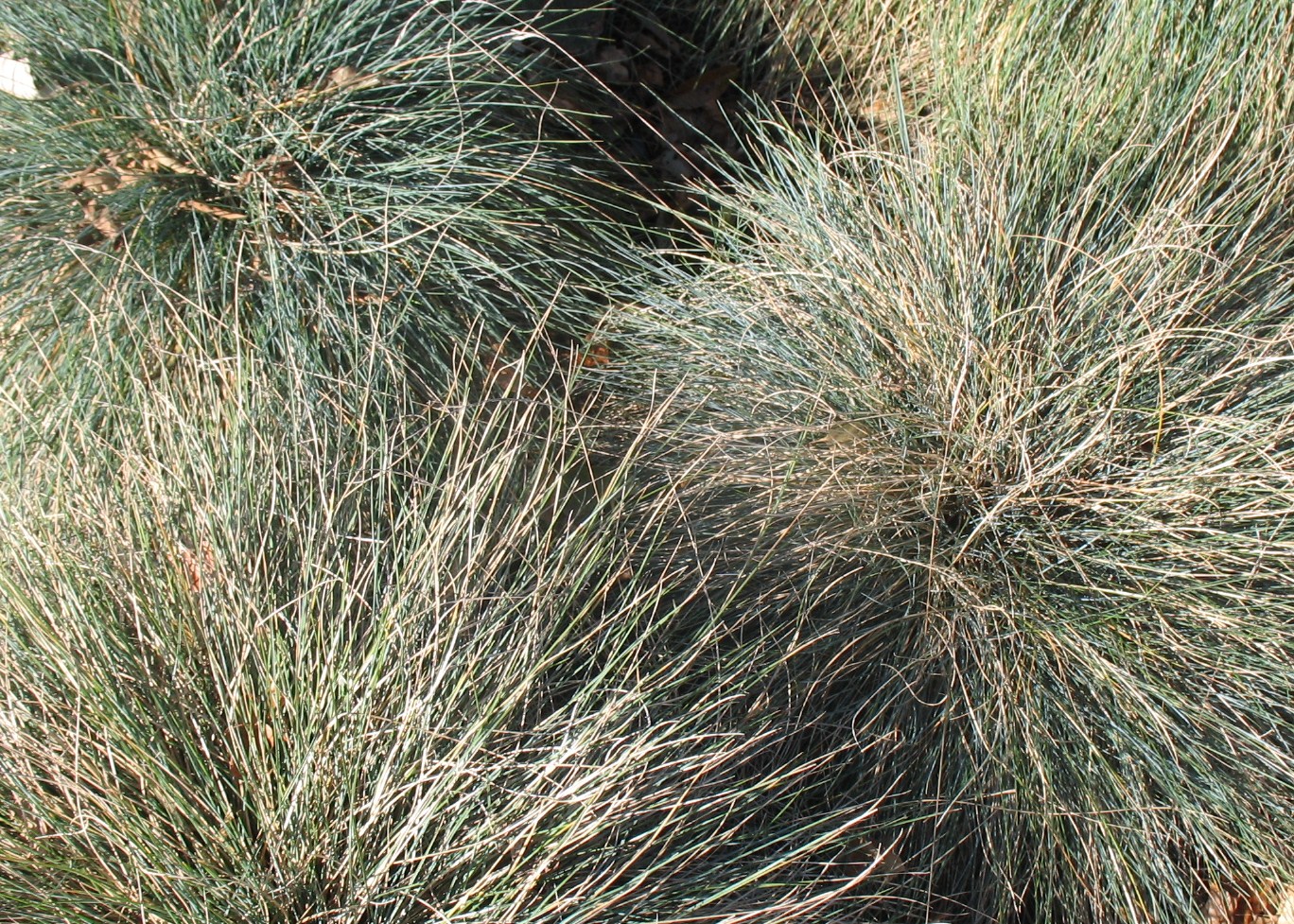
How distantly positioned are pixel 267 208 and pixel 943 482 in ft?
5.43

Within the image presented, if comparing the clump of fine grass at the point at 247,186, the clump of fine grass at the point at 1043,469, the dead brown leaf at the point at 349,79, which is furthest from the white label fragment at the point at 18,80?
the clump of fine grass at the point at 1043,469

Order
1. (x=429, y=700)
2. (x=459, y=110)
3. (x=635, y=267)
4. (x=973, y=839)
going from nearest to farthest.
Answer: (x=429, y=700), (x=973, y=839), (x=459, y=110), (x=635, y=267)

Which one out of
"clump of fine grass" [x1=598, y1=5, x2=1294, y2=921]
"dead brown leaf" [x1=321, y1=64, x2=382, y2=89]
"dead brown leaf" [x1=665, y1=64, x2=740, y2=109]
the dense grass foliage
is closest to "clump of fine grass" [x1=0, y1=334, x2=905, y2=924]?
the dense grass foliage

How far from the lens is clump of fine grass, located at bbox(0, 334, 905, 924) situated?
1731mm

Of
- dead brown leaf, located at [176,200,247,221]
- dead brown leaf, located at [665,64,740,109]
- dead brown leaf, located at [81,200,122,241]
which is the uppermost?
dead brown leaf, located at [665,64,740,109]

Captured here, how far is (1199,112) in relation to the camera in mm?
2783

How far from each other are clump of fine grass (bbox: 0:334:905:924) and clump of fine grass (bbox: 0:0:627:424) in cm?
38

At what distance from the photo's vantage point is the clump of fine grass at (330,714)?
5.68 ft

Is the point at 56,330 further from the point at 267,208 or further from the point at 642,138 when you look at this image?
the point at 642,138

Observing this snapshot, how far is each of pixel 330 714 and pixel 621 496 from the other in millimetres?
707

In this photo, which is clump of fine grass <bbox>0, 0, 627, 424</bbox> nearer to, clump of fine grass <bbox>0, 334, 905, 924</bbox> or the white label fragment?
the white label fragment

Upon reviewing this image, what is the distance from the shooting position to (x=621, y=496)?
7.29 ft

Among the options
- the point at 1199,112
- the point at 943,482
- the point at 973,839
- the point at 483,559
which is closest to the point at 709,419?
the point at 943,482

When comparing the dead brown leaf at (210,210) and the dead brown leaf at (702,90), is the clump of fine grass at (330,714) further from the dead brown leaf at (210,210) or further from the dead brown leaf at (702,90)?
the dead brown leaf at (702,90)
